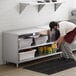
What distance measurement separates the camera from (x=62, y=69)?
5.13 meters

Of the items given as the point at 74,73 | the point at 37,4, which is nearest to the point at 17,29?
the point at 37,4

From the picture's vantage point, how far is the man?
5.58 m

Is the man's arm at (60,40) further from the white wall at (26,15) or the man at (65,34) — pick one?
the white wall at (26,15)

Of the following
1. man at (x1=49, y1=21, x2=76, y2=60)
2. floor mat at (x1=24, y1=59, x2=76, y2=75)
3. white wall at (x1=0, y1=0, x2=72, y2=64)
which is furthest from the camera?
man at (x1=49, y1=21, x2=76, y2=60)

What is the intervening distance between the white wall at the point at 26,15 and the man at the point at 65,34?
26.0 inches

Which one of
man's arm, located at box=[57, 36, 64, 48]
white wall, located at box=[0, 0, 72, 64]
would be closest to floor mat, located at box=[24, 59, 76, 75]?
man's arm, located at box=[57, 36, 64, 48]

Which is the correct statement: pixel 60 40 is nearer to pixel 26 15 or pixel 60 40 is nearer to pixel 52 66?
pixel 52 66

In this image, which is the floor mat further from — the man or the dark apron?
the dark apron

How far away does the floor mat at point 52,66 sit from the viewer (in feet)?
16.6

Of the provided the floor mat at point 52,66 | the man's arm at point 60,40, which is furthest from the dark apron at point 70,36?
the floor mat at point 52,66

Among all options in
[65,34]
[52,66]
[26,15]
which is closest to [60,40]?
[65,34]

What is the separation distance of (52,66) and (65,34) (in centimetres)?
82

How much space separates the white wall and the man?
2.16 feet

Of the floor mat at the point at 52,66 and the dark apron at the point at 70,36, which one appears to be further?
the dark apron at the point at 70,36
